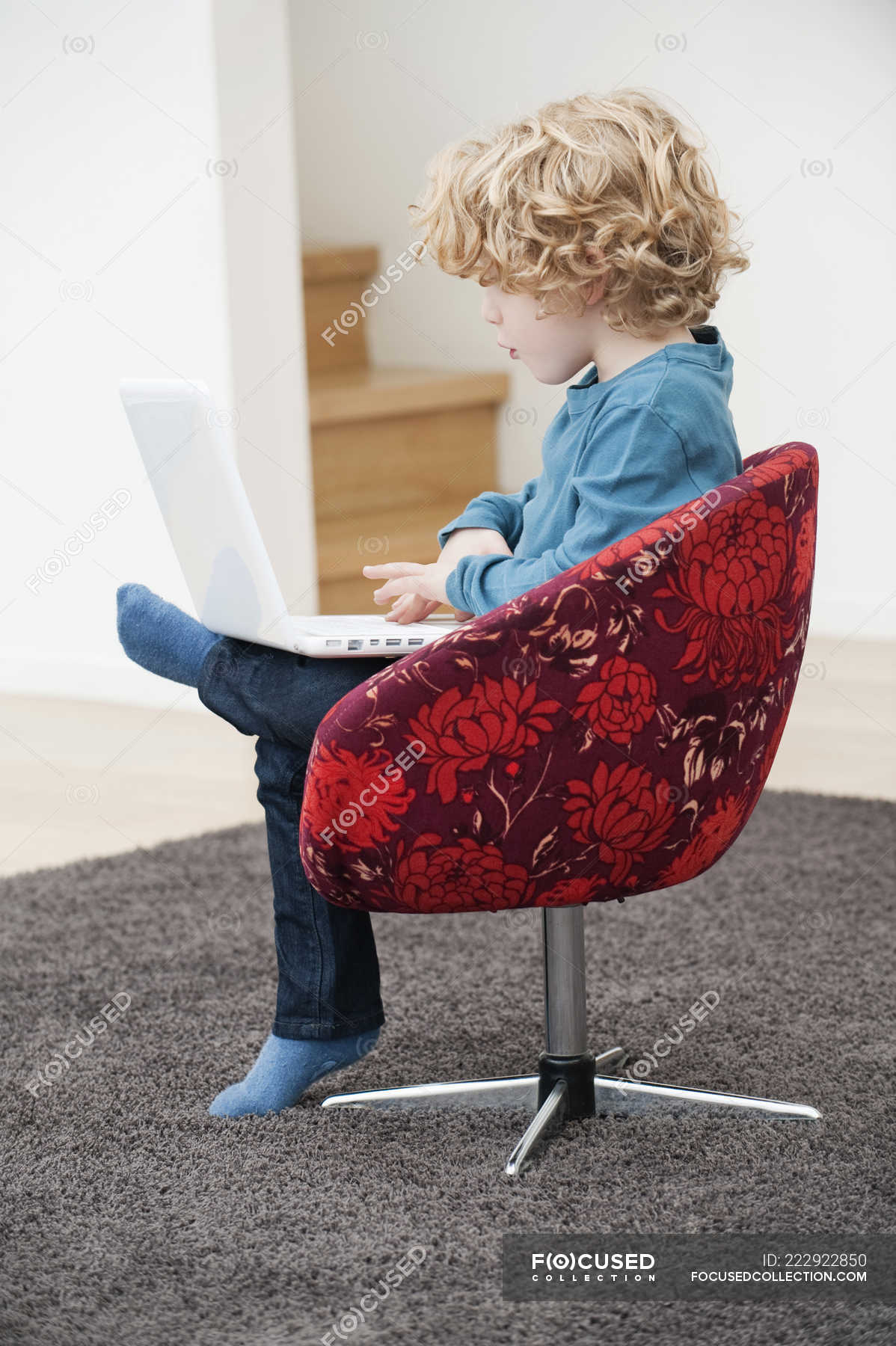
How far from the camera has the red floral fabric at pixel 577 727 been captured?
1.12 m

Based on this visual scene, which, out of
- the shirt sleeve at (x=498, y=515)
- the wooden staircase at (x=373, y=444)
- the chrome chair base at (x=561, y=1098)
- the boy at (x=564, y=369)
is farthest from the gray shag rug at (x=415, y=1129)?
the wooden staircase at (x=373, y=444)

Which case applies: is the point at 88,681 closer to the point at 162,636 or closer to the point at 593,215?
the point at 162,636

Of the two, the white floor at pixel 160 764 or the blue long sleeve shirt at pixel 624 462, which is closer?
the blue long sleeve shirt at pixel 624 462

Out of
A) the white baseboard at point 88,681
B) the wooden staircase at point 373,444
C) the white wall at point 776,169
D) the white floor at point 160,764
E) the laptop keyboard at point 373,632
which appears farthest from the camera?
the wooden staircase at point 373,444

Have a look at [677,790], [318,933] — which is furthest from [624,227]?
[318,933]

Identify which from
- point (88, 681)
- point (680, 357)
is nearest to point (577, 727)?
point (680, 357)

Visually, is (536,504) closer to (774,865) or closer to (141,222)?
(774,865)

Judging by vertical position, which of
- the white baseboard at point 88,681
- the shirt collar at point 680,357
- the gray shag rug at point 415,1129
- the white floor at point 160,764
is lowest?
the gray shag rug at point 415,1129

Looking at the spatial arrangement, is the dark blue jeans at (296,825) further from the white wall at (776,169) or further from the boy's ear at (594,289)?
the white wall at (776,169)

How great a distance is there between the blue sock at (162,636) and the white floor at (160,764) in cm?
102

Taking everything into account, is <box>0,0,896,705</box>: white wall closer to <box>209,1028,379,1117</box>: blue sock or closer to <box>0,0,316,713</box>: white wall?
<box>0,0,316,713</box>: white wall

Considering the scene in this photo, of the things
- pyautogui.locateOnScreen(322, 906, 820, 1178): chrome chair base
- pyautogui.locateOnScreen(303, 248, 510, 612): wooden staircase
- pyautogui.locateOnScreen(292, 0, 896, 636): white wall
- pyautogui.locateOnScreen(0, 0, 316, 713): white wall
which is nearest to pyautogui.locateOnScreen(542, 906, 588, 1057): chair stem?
pyautogui.locateOnScreen(322, 906, 820, 1178): chrome chair base

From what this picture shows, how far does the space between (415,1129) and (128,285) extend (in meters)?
2.29

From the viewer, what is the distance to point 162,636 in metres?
1.37
